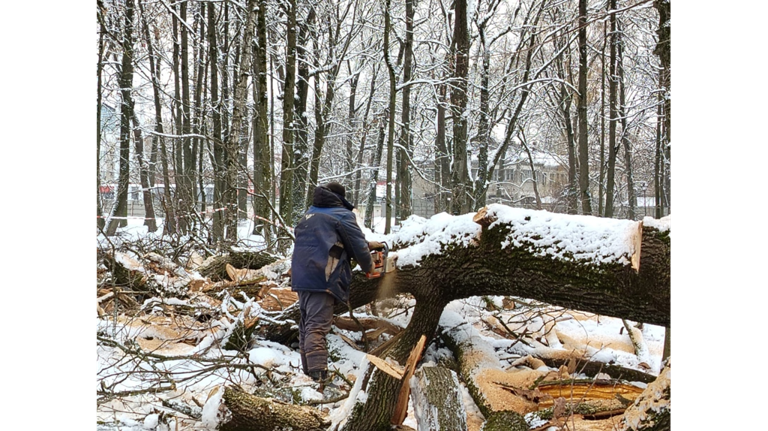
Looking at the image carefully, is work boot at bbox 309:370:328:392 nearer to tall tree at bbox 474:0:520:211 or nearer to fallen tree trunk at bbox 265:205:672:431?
fallen tree trunk at bbox 265:205:672:431

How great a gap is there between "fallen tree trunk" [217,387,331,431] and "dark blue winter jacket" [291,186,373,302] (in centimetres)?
135

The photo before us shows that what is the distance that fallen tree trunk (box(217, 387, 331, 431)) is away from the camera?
2709mm

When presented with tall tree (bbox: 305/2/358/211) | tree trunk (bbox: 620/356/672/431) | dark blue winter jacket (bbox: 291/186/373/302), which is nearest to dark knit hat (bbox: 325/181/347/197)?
dark blue winter jacket (bbox: 291/186/373/302)

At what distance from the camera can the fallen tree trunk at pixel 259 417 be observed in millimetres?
2709

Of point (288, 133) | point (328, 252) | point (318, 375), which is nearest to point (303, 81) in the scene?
point (288, 133)

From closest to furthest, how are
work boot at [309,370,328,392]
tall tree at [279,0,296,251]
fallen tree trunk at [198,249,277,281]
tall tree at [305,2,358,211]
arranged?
work boot at [309,370,328,392] → fallen tree trunk at [198,249,277,281] → tall tree at [279,0,296,251] → tall tree at [305,2,358,211]

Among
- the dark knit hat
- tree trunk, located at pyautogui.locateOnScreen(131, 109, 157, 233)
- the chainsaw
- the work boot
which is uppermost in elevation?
tree trunk, located at pyautogui.locateOnScreen(131, 109, 157, 233)

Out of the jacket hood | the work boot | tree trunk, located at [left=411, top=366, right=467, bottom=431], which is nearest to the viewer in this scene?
tree trunk, located at [left=411, top=366, right=467, bottom=431]

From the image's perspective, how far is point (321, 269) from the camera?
13.3 ft
